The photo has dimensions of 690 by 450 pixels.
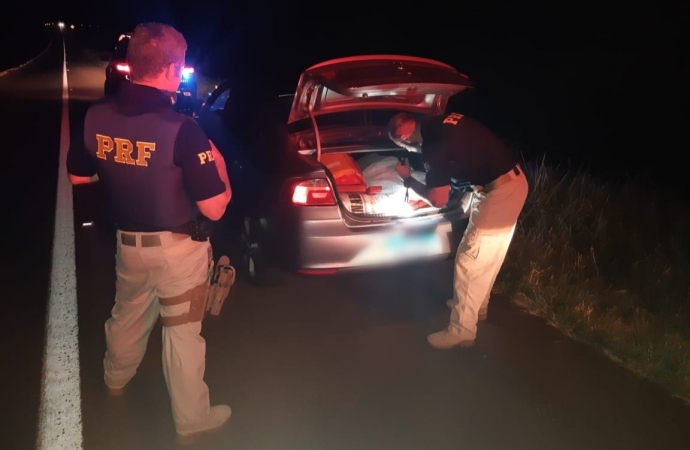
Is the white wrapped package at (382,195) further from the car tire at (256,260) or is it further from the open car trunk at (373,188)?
the car tire at (256,260)

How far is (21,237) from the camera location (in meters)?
6.06

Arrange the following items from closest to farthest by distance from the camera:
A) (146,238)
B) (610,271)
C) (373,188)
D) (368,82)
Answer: (146,238) → (368,82) → (373,188) → (610,271)

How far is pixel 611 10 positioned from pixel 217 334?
18.3 meters

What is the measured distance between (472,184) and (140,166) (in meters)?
2.13

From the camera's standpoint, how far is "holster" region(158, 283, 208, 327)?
307 cm

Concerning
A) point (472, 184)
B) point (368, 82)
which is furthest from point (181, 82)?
point (472, 184)

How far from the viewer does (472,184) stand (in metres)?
4.10

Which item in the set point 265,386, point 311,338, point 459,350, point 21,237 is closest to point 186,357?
point 265,386

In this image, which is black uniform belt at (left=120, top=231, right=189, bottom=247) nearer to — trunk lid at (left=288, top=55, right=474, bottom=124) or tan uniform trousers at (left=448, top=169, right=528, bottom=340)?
trunk lid at (left=288, top=55, right=474, bottom=124)

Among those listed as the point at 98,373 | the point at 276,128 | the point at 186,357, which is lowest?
the point at 98,373

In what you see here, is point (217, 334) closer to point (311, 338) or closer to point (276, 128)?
point (311, 338)

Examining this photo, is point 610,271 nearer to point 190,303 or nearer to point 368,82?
point 368,82

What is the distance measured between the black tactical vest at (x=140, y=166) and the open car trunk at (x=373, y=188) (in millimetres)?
1670

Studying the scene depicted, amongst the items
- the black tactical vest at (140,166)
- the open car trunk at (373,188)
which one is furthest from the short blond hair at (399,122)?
the black tactical vest at (140,166)
